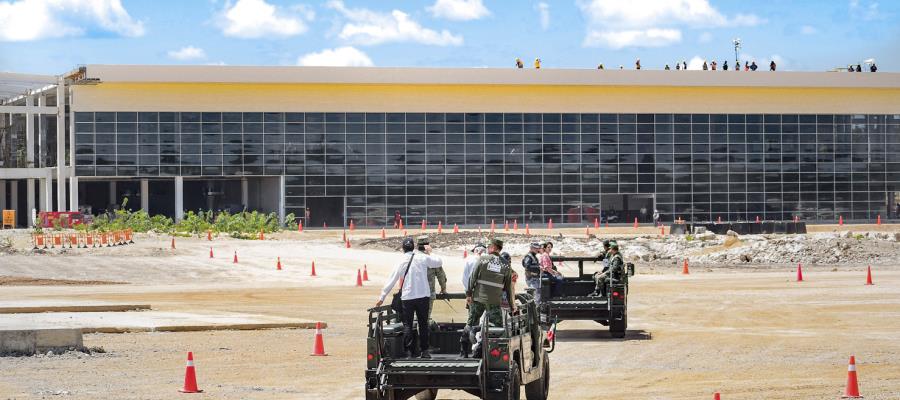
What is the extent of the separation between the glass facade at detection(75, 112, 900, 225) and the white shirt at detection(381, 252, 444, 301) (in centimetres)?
6693

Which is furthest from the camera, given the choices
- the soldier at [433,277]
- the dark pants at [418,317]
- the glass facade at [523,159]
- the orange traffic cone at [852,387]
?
the glass facade at [523,159]

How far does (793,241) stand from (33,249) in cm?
2870

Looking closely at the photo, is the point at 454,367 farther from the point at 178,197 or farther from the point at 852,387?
the point at 178,197

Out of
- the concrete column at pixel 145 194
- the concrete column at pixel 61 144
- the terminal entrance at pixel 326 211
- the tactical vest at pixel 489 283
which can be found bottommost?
the tactical vest at pixel 489 283

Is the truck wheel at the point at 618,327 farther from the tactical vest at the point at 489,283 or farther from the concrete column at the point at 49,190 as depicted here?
the concrete column at the point at 49,190

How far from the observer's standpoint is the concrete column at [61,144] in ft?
261

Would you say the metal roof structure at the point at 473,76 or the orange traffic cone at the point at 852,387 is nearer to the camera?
the orange traffic cone at the point at 852,387

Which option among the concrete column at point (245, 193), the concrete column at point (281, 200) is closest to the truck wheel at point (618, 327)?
the concrete column at point (281, 200)

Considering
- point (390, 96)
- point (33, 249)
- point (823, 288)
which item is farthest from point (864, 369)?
point (390, 96)

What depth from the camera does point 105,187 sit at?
8581 cm

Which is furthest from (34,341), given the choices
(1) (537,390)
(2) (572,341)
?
(1) (537,390)

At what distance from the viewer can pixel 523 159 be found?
86062mm

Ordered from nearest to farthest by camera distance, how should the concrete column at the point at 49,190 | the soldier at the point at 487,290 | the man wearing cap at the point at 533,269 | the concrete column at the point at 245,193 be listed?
the soldier at the point at 487,290
the man wearing cap at the point at 533,269
the concrete column at the point at 49,190
the concrete column at the point at 245,193

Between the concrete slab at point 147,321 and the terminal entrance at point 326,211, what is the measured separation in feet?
177
